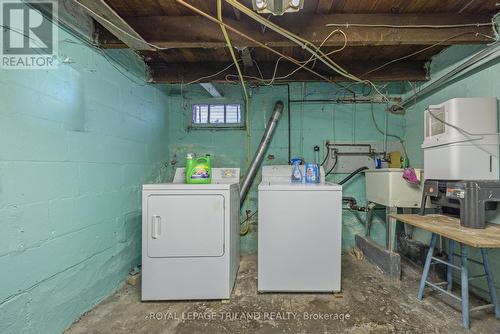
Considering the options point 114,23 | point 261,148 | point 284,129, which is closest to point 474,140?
point 284,129

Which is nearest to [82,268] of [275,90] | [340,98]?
[275,90]

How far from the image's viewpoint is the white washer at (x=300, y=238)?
190 centimetres

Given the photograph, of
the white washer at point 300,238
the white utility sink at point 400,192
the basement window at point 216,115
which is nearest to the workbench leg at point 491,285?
the white utility sink at point 400,192

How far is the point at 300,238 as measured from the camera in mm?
1904

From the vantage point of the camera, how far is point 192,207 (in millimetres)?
1805

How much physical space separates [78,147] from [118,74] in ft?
2.65

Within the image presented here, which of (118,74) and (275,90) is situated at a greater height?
(275,90)

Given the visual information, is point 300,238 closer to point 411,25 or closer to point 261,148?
point 261,148

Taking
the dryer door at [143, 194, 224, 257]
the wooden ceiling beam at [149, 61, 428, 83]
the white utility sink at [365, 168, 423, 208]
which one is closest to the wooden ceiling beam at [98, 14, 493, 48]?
the wooden ceiling beam at [149, 61, 428, 83]

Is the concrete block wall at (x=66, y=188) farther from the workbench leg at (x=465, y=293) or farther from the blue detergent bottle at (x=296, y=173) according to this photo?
the workbench leg at (x=465, y=293)

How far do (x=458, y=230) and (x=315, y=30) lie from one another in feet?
5.53

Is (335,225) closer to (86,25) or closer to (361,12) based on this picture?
(361,12)

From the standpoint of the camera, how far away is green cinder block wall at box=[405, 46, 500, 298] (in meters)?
1.75

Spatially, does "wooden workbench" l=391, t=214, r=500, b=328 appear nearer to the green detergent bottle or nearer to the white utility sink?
the white utility sink
